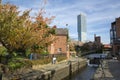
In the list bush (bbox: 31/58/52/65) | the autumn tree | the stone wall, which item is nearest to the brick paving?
the stone wall

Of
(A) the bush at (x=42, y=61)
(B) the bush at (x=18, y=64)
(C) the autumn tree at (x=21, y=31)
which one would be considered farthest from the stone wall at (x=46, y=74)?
(C) the autumn tree at (x=21, y=31)

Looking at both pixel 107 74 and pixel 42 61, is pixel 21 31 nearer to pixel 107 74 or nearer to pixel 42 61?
pixel 107 74

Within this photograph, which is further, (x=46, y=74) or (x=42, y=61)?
(x=42, y=61)

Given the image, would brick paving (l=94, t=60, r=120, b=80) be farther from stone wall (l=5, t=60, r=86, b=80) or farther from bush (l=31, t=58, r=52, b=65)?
bush (l=31, t=58, r=52, b=65)

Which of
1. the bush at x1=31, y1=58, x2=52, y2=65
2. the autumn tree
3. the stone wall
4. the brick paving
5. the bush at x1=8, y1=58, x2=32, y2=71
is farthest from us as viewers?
the bush at x1=31, y1=58, x2=52, y2=65

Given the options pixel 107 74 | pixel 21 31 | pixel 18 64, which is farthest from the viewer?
pixel 18 64

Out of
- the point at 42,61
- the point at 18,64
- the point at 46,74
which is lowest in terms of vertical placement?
the point at 46,74

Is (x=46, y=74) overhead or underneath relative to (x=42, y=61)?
underneath

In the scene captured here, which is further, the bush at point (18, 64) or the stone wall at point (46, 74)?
the bush at point (18, 64)

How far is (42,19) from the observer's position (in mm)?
16719

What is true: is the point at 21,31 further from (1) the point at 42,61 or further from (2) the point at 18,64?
(1) the point at 42,61

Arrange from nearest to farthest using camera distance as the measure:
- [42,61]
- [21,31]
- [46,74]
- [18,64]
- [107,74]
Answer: [21,31] < [107,74] < [18,64] < [46,74] < [42,61]

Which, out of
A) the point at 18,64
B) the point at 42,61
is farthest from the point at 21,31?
the point at 42,61

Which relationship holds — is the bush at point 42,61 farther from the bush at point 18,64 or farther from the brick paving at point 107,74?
the brick paving at point 107,74
